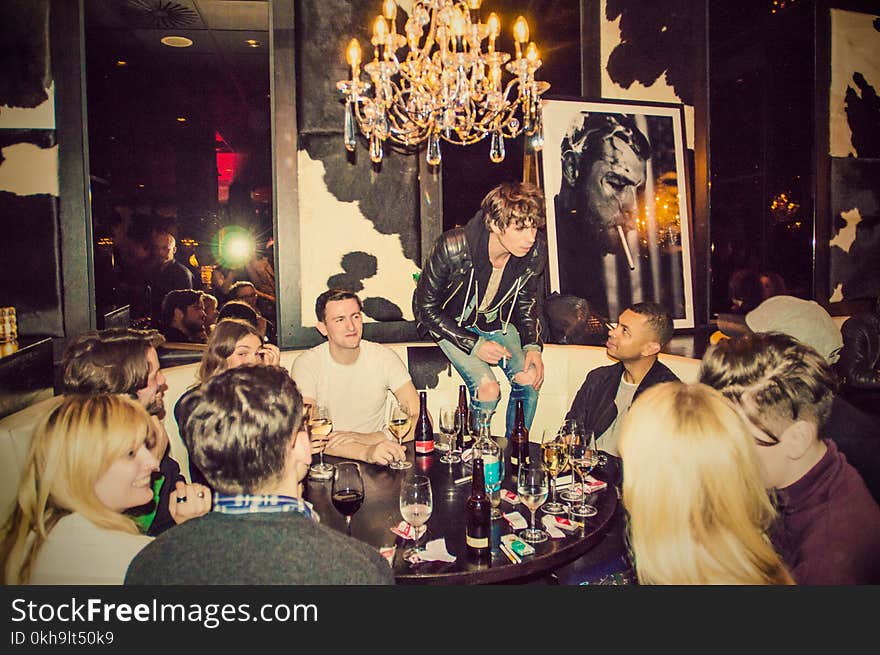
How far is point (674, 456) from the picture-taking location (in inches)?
50.4

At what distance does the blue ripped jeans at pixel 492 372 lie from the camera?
3684 millimetres

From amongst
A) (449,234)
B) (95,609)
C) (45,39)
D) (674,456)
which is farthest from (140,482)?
(45,39)

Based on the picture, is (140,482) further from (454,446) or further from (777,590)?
(777,590)

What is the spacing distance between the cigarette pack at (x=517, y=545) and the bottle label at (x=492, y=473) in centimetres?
24

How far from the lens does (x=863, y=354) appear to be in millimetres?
3539

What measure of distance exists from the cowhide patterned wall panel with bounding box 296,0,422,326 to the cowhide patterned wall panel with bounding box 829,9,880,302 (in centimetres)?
322

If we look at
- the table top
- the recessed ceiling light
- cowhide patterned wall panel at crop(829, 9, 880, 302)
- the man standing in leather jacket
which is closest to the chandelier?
the man standing in leather jacket

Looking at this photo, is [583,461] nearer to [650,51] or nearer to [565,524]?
[565,524]

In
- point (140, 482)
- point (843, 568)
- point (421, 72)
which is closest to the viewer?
point (843, 568)

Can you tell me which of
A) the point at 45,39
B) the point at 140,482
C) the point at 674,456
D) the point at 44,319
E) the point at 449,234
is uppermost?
the point at 45,39

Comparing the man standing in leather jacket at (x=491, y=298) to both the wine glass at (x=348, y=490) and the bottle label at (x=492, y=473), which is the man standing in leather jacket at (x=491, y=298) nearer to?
the bottle label at (x=492, y=473)

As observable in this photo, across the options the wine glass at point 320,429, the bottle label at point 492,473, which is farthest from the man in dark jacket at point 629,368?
the wine glass at point 320,429

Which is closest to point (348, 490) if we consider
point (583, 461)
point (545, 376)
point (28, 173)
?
point (583, 461)

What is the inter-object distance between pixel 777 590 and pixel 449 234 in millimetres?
2696
